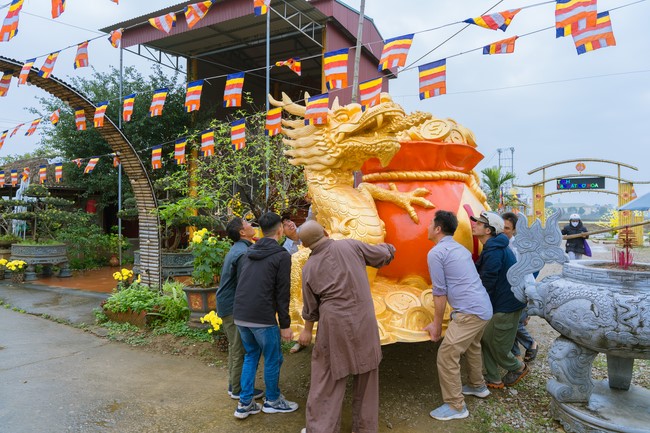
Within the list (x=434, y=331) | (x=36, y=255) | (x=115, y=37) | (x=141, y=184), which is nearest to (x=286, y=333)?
(x=434, y=331)

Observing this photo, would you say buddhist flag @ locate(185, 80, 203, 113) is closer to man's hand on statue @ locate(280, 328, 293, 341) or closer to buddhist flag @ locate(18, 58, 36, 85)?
buddhist flag @ locate(18, 58, 36, 85)

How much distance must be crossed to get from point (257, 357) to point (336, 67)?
437cm

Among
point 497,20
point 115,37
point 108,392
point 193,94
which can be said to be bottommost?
point 108,392

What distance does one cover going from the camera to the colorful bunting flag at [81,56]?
6524 mm

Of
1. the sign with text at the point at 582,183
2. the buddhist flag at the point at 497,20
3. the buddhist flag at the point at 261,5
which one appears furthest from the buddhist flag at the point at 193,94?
the sign with text at the point at 582,183

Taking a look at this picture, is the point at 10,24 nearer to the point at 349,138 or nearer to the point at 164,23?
the point at 164,23

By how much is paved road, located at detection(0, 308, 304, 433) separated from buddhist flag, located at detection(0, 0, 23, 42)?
4.12 m

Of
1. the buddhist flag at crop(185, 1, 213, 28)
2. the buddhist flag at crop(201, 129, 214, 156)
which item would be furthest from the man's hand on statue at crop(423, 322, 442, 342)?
the buddhist flag at crop(201, 129, 214, 156)

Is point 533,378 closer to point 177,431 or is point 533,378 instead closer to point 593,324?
point 593,324

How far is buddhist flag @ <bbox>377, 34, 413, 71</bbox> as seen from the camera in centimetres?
534

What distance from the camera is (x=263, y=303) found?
2.84 meters

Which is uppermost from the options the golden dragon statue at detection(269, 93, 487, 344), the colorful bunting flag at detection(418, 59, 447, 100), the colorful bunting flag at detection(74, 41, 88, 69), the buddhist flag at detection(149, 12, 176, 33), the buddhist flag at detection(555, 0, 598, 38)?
the buddhist flag at detection(149, 12, 176, 33)

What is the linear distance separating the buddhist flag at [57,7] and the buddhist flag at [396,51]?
407cm

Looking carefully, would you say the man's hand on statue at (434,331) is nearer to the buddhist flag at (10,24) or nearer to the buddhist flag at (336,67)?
the buddhist flag at (336,67)
